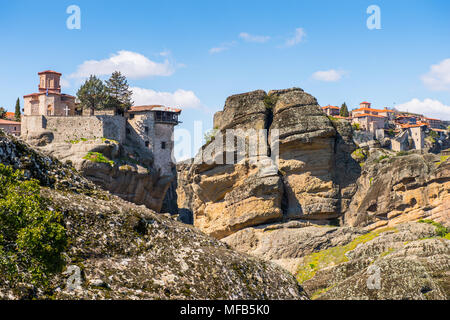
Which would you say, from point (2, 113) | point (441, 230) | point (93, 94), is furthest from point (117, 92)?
point (441, 230)

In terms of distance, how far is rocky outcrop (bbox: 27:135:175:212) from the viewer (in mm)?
80750

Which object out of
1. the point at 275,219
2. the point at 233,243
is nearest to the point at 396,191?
the point at 275,219

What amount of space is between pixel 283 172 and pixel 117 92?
120 ft

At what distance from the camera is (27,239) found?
15.2 m

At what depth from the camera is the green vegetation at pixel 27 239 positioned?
1484cm

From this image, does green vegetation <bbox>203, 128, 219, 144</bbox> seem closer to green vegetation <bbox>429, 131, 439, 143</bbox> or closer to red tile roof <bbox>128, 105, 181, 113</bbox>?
red tile roof <bbox>128, 105, 181, 113</bbox>

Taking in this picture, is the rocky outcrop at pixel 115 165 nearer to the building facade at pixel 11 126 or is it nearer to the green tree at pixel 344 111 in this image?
the building facade at pixel 11 126

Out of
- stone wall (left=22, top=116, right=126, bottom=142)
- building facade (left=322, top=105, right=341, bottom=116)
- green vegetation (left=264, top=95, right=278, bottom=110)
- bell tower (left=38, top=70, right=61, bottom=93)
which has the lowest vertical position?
stone wall (left=22, top=116, right=126, bottom=142)

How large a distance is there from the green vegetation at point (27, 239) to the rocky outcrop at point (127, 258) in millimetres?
211

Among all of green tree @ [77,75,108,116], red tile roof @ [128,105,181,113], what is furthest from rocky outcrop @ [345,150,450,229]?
green tree @ [77,75,108,116]

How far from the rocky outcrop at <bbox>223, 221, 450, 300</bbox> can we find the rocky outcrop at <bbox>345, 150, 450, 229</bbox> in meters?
3.60

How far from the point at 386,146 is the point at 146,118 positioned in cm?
4809
